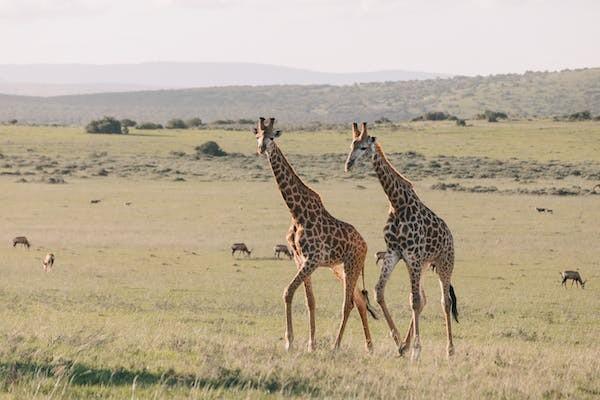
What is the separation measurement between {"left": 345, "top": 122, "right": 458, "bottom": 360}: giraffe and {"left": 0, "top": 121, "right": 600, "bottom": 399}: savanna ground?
74 centimetres

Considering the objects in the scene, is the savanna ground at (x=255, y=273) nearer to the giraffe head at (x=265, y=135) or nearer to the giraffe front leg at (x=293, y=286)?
the giraffe front leg at (x=293, y=286)

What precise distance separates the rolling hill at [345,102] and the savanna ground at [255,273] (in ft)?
258

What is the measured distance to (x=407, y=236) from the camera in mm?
12297

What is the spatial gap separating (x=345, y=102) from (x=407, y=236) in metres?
169

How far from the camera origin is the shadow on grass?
353 inches

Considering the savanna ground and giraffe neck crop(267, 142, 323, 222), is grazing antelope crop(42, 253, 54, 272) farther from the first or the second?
giraffe neck crop(267, 142, 323, 222)

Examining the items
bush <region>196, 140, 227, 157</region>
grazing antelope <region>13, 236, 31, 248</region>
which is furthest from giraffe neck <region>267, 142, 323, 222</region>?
bush <region>196, 140, 227, 157</region>

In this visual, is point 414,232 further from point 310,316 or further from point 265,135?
point 265,135

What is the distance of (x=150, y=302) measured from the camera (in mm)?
21422

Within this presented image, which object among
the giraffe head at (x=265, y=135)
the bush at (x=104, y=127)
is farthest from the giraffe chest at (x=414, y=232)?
the bush at (x=104, y=127)

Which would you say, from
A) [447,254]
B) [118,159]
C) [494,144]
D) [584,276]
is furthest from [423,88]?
[447,254]

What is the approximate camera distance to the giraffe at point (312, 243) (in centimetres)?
1234

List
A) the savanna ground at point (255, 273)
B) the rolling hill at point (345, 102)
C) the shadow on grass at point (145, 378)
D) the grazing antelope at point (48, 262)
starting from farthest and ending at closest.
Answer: the rolling hill at point (345, 102) < the grazing antelope at point (48, 262) < the savanna ground at point (255, 273) < the shadow on grass at point (145, 378)

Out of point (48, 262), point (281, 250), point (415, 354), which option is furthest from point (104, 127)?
point (415, 354)
